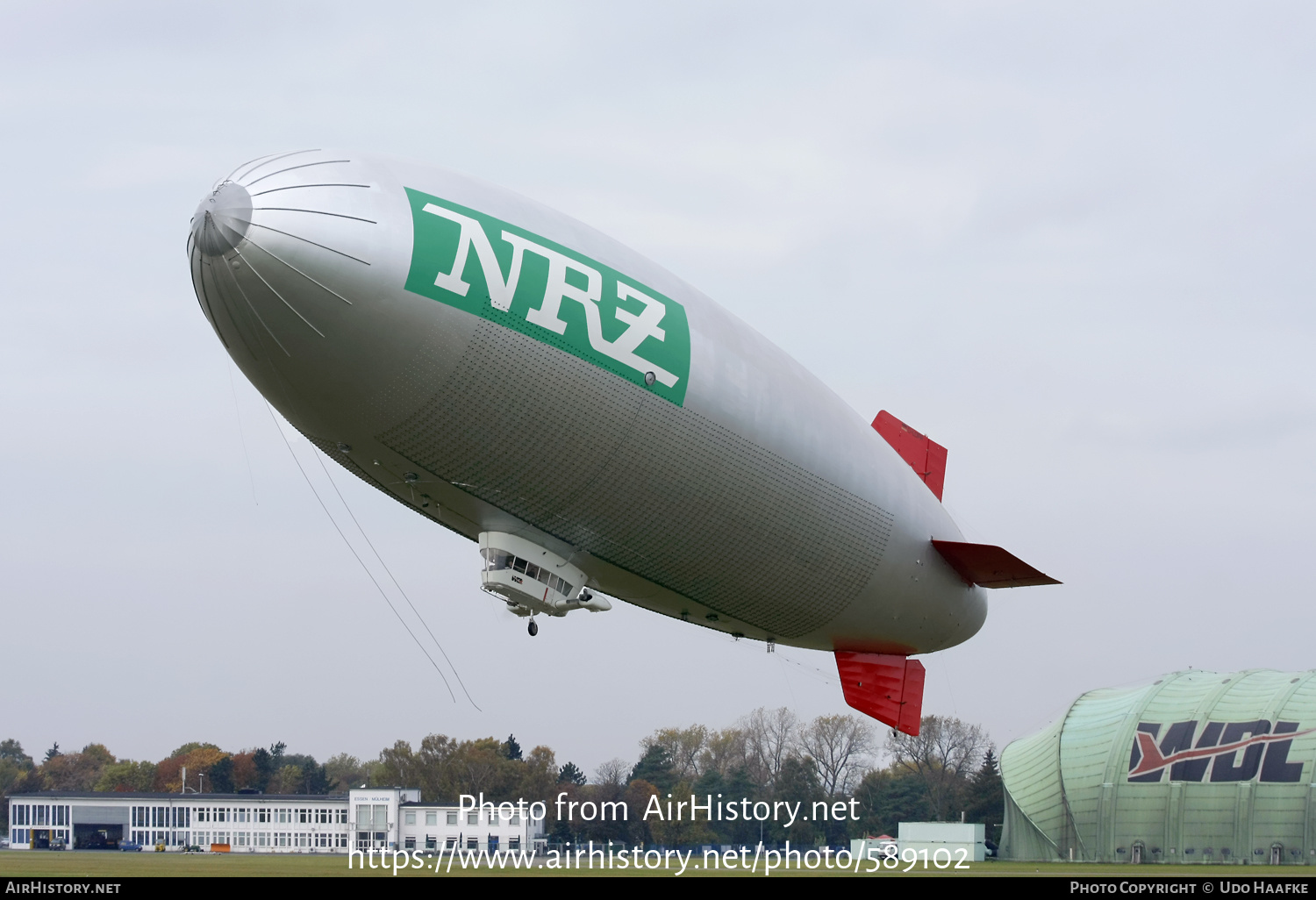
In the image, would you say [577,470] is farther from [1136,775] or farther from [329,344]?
[1136,775]

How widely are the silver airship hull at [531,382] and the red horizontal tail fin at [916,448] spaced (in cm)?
635

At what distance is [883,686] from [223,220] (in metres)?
21.7

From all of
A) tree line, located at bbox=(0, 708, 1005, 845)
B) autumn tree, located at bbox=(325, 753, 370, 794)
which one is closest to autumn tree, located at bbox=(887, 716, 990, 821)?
tree line, located at bbox=(0, 708, 1005, 845)

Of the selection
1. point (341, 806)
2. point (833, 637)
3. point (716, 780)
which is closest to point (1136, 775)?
point (716, 780)

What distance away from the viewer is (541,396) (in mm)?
24594

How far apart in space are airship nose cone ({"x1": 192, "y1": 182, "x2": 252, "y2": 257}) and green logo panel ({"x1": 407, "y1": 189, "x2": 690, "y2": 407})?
2.86m

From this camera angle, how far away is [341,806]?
253ft

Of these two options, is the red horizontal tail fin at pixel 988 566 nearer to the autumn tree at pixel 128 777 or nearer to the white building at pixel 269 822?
the white building at pixel 269 822

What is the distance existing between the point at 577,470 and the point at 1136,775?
7118 cm

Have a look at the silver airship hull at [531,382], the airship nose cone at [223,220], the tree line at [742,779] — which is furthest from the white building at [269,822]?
the airship nose cone at [223,220]

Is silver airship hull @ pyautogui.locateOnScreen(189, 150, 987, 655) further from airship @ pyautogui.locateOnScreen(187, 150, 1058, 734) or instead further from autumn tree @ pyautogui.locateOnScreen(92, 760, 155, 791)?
autumn tree @ pyautogui.locateOnScreen(92, 760, 155, 791)

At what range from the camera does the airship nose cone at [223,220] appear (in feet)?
75.0

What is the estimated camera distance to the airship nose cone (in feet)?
75.0

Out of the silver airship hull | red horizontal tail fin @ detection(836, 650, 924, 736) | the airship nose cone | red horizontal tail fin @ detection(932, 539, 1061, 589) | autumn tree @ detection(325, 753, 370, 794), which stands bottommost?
autumn tree @ detection(325, 753, 370, 794)
